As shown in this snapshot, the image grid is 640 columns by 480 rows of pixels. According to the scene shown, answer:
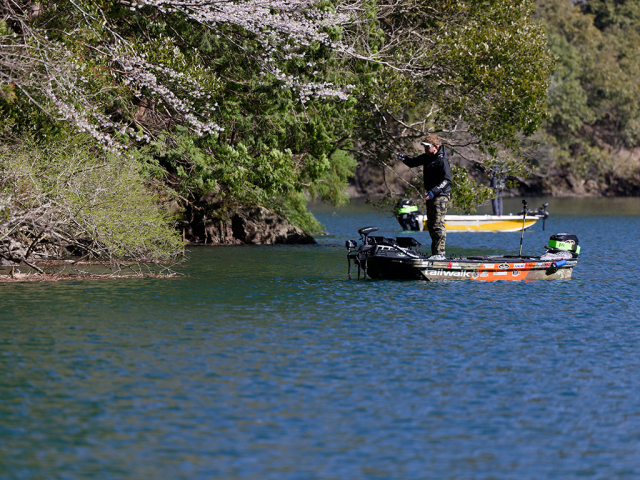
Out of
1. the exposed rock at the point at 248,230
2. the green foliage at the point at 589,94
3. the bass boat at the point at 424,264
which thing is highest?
the green foliage at the point at 589,94

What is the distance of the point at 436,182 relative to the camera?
21609 millimetres

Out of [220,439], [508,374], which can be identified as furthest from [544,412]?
[220,439]

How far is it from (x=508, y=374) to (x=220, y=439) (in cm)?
468

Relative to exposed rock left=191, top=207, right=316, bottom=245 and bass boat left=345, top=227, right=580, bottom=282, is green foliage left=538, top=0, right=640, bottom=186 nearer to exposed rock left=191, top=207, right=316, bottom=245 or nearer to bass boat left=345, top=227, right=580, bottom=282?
exposed rock left=191, top=207, right=316, bottom=245

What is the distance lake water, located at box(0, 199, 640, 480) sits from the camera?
9.03 meters

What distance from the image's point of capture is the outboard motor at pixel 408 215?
3668 centimetres

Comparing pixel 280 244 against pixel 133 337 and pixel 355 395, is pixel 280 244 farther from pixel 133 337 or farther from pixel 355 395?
pixel 355 395

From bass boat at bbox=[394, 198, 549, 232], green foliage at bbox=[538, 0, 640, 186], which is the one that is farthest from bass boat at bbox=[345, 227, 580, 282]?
green foliage at bbox=[538, 0, 640, 186]

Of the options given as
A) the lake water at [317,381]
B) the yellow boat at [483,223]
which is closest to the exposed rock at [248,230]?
the yellow boat at [483,223]

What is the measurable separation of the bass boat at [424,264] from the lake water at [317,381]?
0.42 metres

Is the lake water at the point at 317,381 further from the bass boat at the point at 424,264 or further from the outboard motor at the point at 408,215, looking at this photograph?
the outboard motor at the point at 408,215

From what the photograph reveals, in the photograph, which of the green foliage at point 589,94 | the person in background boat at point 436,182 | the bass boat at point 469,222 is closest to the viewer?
the person in background boat at point 436,182

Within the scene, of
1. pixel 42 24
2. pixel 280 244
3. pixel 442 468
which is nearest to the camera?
pixel 442 468

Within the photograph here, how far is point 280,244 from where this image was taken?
33.5 meters
